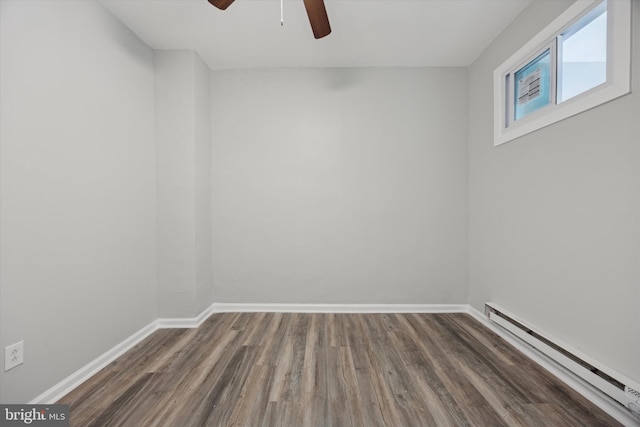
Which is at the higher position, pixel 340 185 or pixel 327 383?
pixel 340 185

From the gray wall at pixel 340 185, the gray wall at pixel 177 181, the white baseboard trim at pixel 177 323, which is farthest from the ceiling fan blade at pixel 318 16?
the white baseboard trim at pixel 177 323

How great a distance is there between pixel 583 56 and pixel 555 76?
18 cm

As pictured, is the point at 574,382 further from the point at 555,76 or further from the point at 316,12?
the point at 316,12

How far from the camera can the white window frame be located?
1.31 metres

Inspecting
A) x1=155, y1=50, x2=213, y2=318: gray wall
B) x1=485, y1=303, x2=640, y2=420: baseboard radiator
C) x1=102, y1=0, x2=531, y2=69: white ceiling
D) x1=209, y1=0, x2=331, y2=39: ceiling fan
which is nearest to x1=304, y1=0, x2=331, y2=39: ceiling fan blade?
x1=209, y1=0, x2=331, y2=39: ceiling fan

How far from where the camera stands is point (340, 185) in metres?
2.83

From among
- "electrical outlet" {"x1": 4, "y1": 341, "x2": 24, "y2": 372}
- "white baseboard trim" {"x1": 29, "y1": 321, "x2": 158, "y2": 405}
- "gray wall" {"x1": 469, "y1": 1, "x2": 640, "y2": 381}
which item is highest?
"gray wall" {"x1": 469, "y1": 1, "x2": 640, "y2": 381}

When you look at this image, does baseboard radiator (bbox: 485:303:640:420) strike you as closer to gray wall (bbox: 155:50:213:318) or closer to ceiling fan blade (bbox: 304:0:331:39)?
ceiling fan blade (bbox: 304:0:331:39)

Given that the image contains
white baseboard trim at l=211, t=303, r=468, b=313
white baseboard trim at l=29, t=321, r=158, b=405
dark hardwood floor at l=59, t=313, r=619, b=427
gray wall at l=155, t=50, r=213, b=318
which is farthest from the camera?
white baseboard trim at l=211, t=303, r=468, b=313

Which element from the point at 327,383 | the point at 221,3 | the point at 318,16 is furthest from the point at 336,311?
the point at 221,3

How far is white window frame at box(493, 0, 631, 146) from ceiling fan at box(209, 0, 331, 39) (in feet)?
4.90

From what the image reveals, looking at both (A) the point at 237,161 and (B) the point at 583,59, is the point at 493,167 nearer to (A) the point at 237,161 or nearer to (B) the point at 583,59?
(B) the point at 583,59

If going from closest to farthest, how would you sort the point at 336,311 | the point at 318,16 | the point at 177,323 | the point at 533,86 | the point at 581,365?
the point at 581,365 → the point at 318,16 → the point at 533,86 → the point at 177,323 → the point at 336,311

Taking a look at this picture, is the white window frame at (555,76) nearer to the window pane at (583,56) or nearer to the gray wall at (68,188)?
the window pane at (583,56)
